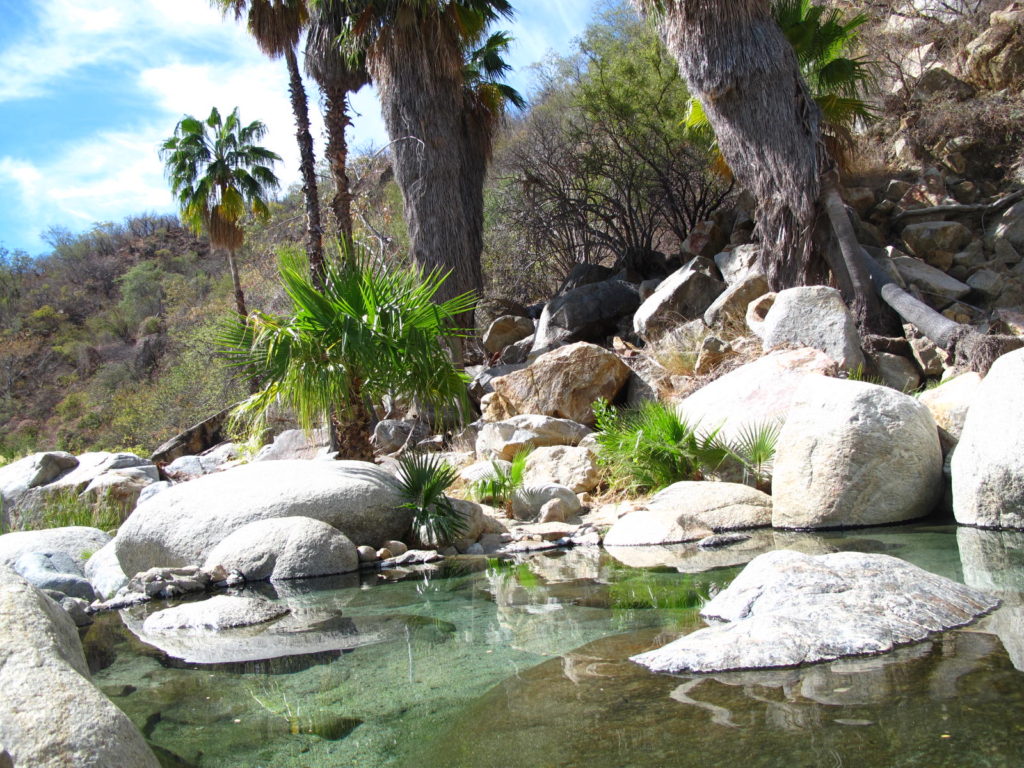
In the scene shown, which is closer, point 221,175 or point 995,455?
point 995,455

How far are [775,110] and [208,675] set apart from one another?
1193cm

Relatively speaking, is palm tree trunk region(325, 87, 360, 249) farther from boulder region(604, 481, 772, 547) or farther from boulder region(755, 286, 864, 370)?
boulder region(604, 481, 772, 547)

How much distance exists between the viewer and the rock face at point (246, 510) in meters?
8.12

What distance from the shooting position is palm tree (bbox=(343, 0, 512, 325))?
1653 cm

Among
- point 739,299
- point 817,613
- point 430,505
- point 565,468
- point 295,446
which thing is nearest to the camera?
point 817,613

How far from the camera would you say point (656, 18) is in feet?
45.9

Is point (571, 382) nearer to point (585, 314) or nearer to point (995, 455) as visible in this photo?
point (585, 314)

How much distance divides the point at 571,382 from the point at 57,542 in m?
Result: 7.02

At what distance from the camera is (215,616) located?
575 cm

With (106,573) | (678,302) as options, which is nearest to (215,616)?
(106,573)

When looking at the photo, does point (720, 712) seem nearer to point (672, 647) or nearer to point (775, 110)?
point (672, 647)

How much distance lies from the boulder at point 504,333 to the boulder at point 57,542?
31.7ft

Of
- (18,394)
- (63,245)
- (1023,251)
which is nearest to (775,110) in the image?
(1023,251)

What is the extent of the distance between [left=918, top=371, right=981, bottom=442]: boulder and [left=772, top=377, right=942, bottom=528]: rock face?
74 cm
